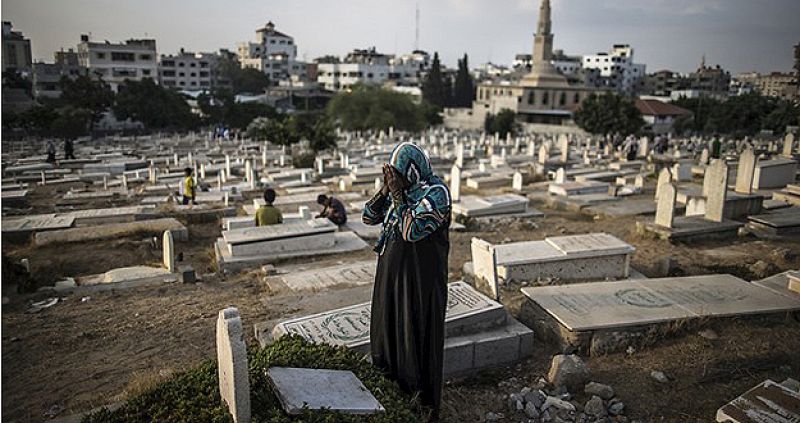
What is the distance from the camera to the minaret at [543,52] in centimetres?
5612

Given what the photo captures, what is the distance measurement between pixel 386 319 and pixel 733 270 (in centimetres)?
575

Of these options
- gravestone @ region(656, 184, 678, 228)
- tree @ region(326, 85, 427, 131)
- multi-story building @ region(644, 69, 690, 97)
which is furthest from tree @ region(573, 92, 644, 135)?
multi-story building @ region(644, 69, 690, 97)

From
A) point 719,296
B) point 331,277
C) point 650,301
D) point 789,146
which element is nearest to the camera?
point 650,301

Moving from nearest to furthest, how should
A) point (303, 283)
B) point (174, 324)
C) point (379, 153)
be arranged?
point (174, 324)
point (303, 283)
point (379, 153)

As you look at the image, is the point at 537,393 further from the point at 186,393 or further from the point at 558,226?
the point at 558,226

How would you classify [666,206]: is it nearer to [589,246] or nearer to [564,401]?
[589,246]

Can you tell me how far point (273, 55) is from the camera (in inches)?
3607

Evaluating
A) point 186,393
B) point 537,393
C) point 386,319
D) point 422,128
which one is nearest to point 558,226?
point 537,393

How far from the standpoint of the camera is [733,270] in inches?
284

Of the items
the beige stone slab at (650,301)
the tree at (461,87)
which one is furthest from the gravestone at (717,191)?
the tree at (461,87)

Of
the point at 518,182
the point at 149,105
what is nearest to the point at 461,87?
the point at 149,105

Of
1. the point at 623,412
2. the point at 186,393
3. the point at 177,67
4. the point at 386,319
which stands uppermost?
the point at 177,67

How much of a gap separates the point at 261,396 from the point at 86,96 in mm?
39079

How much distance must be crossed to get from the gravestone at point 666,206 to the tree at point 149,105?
114ft
